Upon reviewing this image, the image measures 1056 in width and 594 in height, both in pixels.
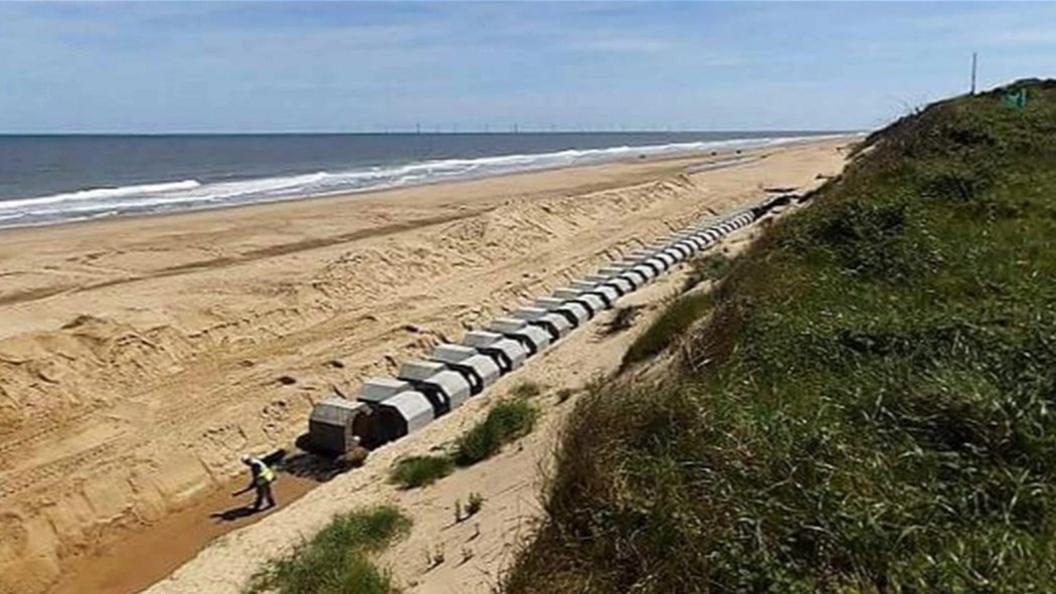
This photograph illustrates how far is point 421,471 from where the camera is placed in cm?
1138

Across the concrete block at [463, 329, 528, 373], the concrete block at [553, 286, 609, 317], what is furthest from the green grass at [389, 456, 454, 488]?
the concrete block at [553, 286, 609, 317]

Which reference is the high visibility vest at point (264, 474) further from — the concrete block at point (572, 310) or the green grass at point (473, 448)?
the concrete block at point (572, 310)

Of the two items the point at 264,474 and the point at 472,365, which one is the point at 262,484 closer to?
the point at 264,474

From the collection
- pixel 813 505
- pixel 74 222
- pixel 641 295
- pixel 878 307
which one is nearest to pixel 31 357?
pixel 641 295

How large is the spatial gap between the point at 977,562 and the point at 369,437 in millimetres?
10604

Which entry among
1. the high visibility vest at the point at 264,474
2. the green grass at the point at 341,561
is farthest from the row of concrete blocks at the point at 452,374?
the green grass at the point at 341,561

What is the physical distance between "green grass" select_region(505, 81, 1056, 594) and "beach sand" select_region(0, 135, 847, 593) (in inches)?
130

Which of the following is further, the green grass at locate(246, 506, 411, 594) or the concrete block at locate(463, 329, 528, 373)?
the concrete block at locate(463, 329, 528, 373)

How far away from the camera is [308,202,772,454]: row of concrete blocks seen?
13.9 m

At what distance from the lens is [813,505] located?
16.3 feet

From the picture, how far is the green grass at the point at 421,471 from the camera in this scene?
11180 millimetres

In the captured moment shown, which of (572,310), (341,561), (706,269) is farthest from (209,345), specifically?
(341,561)

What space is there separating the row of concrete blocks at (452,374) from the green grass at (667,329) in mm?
3395

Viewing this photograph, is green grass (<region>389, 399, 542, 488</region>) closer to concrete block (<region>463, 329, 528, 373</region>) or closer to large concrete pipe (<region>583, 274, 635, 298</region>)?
concrete block (<region>463, 329, 528, 373</region>)
